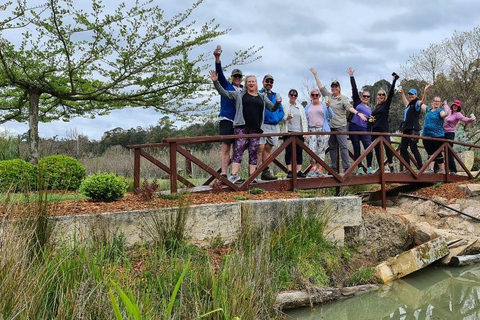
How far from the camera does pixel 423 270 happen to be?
696 centimetres

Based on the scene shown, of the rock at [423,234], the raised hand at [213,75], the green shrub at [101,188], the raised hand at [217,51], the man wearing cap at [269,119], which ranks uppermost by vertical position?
the raised hand at [217,51]

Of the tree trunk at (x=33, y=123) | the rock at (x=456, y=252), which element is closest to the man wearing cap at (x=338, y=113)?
the rock at (x=456, y=252)

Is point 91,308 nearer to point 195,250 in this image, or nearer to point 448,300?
point 195,250

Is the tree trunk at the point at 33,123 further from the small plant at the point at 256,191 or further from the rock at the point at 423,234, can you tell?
the rock at the point at 423,234

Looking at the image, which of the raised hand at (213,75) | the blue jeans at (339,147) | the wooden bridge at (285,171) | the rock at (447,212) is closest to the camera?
the wooden bridge at (285,171)

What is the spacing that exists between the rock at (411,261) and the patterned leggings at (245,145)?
109 inches

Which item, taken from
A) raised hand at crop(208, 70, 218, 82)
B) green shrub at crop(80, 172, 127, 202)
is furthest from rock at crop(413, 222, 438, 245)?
green shrub at crop(80, 172, 127, 202)

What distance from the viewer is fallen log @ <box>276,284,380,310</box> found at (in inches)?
197

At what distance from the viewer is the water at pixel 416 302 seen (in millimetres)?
5086

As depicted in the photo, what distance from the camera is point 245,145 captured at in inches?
295

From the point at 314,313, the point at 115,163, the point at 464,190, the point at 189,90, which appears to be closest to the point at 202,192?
the point at 314,313

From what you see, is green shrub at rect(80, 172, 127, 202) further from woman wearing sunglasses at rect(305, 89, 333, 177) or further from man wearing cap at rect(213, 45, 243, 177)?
woman wearing sunglasses at rect(305, 89, 333, 177)

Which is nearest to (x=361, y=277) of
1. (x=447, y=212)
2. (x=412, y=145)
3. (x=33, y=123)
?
(x=447, y=212)

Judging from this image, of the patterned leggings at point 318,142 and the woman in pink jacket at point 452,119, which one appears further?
the woman in pink jacket at point 452,119
